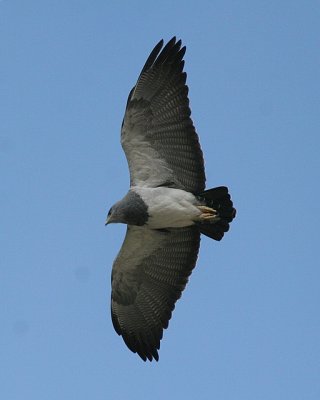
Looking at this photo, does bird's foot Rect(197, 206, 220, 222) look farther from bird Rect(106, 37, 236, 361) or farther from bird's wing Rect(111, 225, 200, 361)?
bird's wing Rect(111, 225, 200, 361)

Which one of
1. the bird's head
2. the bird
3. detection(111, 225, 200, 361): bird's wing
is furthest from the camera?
detection(111, 225, 200, 361): bird's wing

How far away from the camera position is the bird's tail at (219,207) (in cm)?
1577

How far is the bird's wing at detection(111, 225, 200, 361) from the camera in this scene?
651 inches

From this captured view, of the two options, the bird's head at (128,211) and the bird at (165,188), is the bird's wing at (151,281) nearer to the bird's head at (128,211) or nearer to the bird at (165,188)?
the bird at (165,188)

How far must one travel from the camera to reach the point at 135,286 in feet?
55.1

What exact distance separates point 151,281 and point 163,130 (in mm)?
2794

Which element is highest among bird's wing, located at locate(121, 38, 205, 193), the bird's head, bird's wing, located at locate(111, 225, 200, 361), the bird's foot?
bird's wing, located at locate(121, 38, 205, 193)

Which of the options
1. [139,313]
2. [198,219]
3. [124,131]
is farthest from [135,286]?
[124,131]

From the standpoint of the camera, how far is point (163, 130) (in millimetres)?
15977

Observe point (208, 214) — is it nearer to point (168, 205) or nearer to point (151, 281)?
point (168, 205)

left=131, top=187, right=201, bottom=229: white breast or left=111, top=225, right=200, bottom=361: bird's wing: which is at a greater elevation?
left=131, top=187, right=201, bottom=229: white breast

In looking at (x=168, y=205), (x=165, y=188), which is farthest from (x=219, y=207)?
(x=165, y=188)

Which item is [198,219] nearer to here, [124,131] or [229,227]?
[229,227]

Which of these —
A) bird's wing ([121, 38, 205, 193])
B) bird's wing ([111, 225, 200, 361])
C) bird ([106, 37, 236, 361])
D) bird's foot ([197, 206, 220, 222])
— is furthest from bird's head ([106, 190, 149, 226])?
bird's foot ([197, 206, 220, 222])
